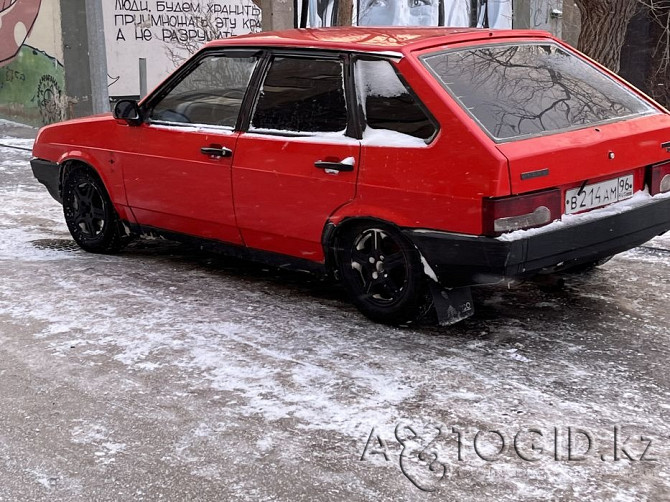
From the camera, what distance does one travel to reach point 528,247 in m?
4.28

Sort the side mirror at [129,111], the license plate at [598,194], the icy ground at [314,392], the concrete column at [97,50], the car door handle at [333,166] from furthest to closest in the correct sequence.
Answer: the concrete column at [97,50] < the side mirror at [129,111] < the car door handle at [333,166] < the license plate at [598,194] < the icy ground at [314,392]

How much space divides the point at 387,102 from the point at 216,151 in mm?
1234

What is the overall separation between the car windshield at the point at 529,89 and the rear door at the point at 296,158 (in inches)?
24.7

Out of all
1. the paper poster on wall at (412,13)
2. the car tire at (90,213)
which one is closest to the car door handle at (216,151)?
the car tire at (90,213)

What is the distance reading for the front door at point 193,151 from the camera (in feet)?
18.0

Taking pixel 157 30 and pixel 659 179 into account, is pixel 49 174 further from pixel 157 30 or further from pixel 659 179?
pixel 157 30

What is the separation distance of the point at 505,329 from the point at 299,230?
1297 mm

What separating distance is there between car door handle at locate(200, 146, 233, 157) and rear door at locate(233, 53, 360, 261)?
6 centimetres

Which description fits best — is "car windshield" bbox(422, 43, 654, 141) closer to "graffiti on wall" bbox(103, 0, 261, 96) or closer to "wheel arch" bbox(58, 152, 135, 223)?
"wheel arch" bbox(58, 152, 135, 223)

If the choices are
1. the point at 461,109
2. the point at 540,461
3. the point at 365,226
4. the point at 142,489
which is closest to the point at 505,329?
the point at 365,226

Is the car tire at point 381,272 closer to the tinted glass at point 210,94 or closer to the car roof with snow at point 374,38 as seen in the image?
the car roof with snow at point 374,38

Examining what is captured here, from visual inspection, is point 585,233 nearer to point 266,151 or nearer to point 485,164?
point 485,164

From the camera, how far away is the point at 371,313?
4.97 m

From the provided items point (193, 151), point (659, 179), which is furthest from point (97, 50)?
point (659, 179)
